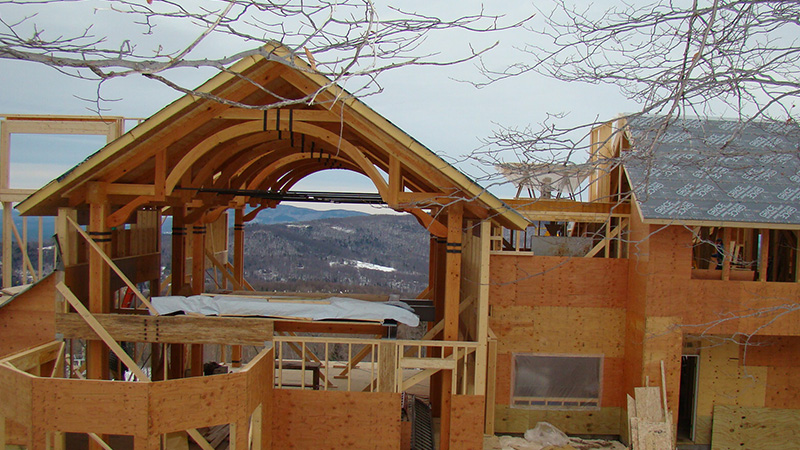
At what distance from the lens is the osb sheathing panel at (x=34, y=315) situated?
9219 mm

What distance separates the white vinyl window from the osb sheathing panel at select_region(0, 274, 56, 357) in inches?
374

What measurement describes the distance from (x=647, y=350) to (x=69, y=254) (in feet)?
37.6

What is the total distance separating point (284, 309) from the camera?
9.68 meters

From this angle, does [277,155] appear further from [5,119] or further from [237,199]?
[5,119]

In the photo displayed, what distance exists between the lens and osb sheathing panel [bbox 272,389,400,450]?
9.08 meters

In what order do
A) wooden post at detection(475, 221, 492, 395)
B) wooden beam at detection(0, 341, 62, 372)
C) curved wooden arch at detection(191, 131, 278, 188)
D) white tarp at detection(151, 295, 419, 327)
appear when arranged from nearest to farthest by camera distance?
wooden beam at detection(0, 341, 62, 372) → wooden post at detection(475, 221, 492, 395) → white tarp at detection(151, 295, 419, 327) → curved wooden arch at detection(191, 131, 278, 188)

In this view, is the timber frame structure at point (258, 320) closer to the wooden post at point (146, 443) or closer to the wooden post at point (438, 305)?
the wooden post at point (146, 443)

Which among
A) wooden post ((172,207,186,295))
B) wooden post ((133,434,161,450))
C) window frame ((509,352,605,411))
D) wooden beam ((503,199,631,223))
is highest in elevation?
wooden beam ((503,199,631,223))

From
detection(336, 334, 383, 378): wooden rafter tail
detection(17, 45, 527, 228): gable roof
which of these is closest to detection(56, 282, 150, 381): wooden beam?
detection(17, 45, 527, 228): gable roof

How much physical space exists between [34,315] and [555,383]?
35.1ft

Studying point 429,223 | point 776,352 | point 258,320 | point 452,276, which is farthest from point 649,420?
point 258,320

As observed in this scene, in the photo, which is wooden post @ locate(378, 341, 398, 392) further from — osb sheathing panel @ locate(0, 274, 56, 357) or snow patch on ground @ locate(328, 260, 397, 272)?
snow patch on ground @ locate(328, 260, 397, 272)

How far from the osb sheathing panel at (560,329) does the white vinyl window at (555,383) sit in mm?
225

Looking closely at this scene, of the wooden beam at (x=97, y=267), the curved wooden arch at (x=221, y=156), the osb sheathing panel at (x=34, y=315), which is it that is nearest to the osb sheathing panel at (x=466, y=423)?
the curved wooden arch at (x=221, y=156)
